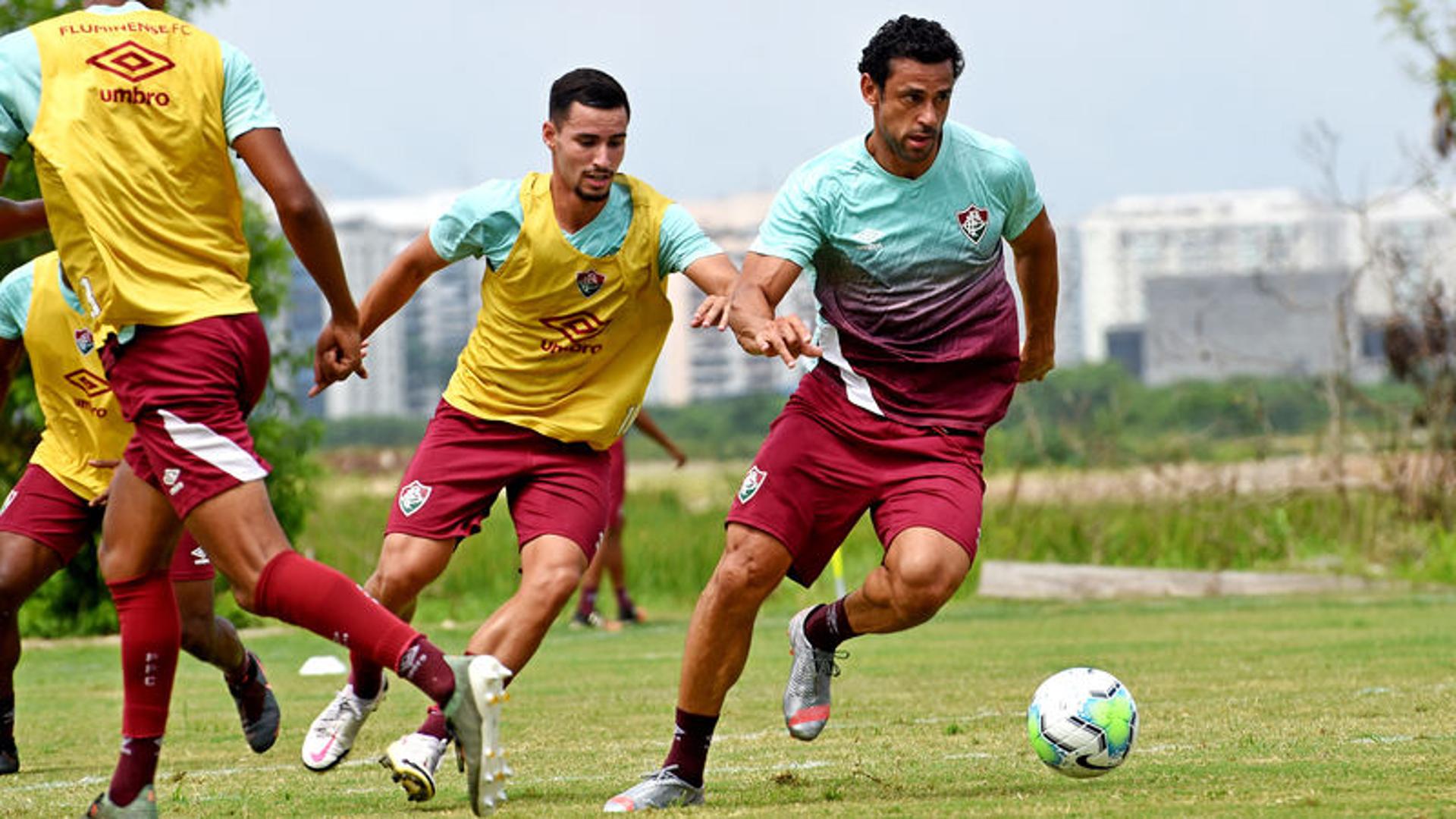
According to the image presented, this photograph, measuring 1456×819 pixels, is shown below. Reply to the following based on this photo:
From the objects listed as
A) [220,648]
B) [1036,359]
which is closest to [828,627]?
[1036,359]

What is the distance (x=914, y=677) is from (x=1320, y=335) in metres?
103

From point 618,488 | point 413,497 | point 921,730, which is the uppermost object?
point 413,497

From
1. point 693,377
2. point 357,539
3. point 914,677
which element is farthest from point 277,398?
point 693,377

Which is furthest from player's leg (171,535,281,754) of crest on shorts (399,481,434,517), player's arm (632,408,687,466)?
player's arm (632,408,687,466)

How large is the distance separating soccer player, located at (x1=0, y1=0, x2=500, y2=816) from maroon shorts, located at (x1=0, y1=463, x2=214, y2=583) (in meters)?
2.49

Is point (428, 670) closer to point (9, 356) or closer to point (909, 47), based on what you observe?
point (909, 47)

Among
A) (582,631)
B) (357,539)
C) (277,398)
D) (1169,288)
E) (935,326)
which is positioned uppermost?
(935,326)

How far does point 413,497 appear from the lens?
7840 mm

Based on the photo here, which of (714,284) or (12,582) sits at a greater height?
(714,284)

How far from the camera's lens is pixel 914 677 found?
12.3 m

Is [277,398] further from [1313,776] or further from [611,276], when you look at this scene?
[1313,776]

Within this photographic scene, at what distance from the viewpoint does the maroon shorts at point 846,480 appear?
7219 millimetres

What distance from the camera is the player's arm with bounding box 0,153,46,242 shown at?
268 inches

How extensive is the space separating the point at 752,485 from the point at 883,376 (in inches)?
22.4
